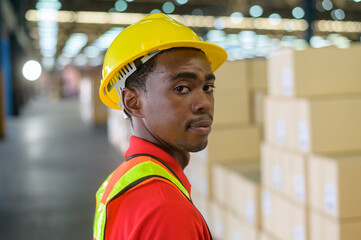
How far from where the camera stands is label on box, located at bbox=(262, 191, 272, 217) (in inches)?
139

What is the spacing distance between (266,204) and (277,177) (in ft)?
1.01

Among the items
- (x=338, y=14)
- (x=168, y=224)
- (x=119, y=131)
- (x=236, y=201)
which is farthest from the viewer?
(x=338, y=14)

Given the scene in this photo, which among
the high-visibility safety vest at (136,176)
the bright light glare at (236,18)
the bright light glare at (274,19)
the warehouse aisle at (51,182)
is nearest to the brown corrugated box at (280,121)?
the high-visibility safety vest at (136,176)

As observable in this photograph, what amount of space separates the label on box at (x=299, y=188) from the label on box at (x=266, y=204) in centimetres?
43

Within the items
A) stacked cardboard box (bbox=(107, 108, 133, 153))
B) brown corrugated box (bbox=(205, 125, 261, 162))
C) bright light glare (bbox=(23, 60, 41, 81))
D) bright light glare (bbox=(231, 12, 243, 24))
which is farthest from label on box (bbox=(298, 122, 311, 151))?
bright light glare (bbox=(23, 60, 41, 81))

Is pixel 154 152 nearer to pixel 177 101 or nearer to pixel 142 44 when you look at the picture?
pixel 177 101

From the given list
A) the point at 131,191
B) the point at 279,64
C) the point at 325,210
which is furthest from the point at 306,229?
the point at 131,191

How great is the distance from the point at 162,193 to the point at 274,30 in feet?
83.4

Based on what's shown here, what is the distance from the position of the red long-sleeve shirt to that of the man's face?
20cm

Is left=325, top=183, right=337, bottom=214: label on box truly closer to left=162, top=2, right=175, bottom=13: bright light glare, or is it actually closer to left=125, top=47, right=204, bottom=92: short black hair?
left=125, top=47, right=204, bottom=92: short black hair

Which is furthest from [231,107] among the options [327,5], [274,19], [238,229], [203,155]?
[274,19]

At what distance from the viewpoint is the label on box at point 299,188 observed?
9.94 feet

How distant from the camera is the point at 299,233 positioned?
3.11 meters

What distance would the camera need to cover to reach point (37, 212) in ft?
18.7
